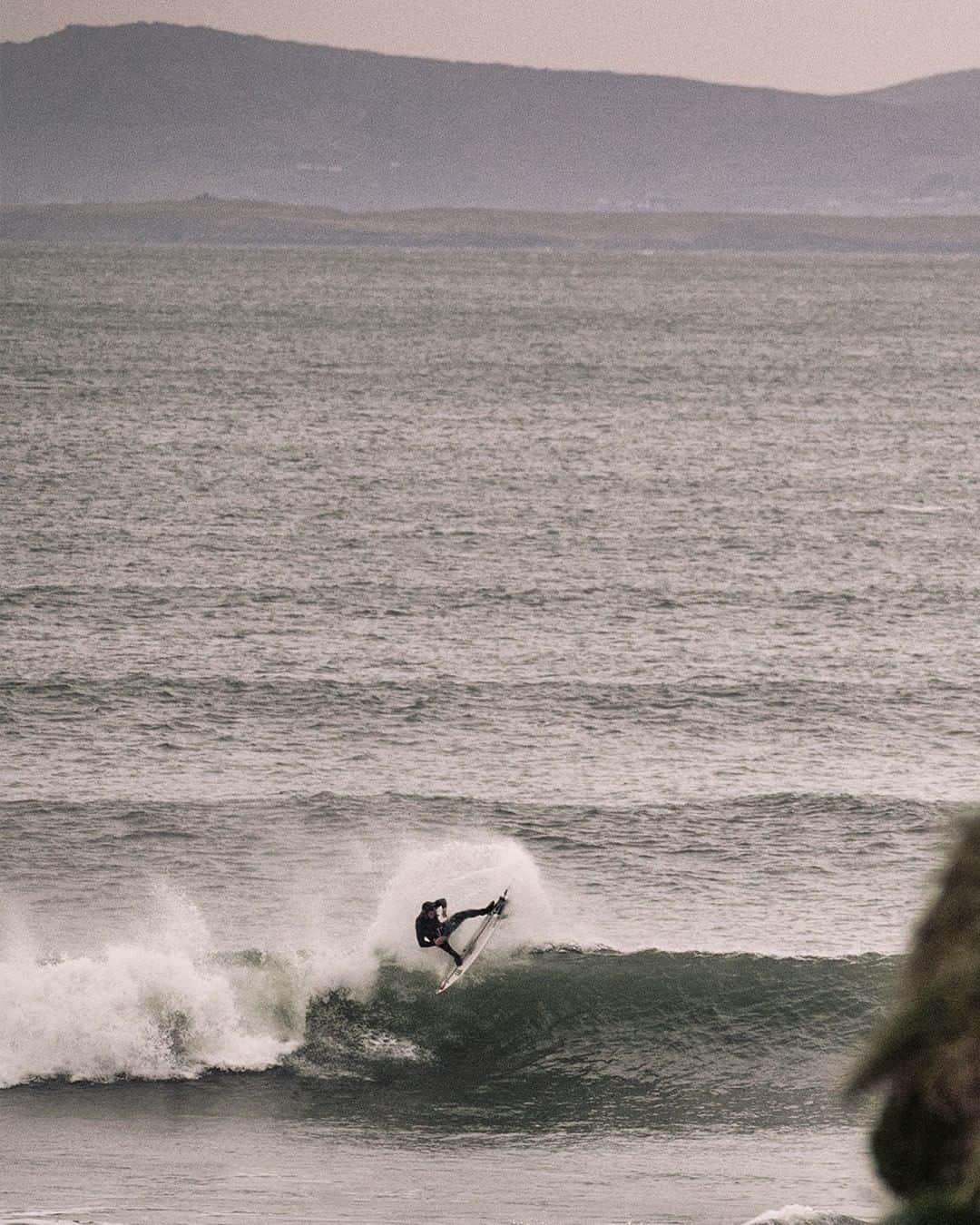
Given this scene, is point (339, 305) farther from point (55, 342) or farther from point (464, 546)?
point (464, 546)

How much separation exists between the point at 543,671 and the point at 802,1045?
18.7 metres

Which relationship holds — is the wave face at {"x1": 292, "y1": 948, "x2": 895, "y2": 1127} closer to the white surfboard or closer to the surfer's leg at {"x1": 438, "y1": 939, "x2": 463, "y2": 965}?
the white surfboard

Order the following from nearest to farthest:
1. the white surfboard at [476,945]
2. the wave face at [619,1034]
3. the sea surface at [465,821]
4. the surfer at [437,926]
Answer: the sea surface at [465,821], the wave face at [619,1034], the surfer at [437,926], the white surfboard at [476,945]

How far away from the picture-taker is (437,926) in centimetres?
2366

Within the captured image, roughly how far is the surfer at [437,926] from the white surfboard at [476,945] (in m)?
0.16

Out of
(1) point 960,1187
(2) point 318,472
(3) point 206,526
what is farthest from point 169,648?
(1) point 960,1187

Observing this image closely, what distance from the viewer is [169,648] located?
42.9m

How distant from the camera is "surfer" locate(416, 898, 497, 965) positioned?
2348 cm

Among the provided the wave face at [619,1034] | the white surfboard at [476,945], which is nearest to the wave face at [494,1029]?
the wave face at [619,1034]

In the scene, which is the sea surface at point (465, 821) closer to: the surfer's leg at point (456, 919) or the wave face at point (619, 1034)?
the wave face at point (619, 1034)

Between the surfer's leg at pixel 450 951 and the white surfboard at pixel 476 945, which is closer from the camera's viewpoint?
the surfer's leg at pixel 450 951

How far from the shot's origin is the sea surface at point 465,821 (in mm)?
20562

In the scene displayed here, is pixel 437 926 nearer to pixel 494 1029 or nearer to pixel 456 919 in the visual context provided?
pixel 456 919

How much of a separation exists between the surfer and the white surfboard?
6.2 inches
